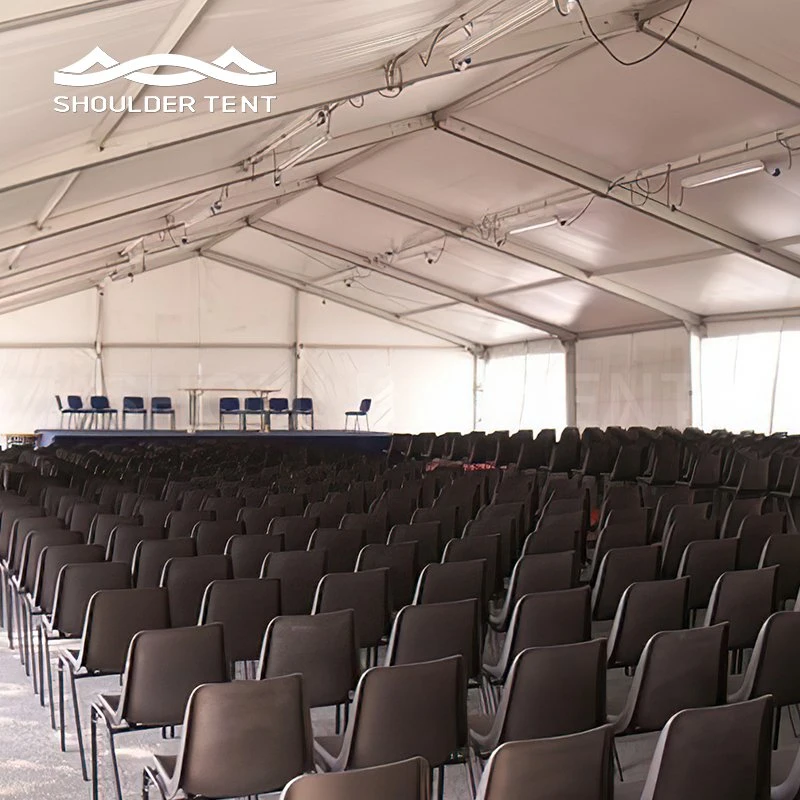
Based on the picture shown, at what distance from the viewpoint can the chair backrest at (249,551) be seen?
218 inches

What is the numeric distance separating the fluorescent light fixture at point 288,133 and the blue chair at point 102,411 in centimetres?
1206

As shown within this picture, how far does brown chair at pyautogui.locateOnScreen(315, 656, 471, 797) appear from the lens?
9.66ft

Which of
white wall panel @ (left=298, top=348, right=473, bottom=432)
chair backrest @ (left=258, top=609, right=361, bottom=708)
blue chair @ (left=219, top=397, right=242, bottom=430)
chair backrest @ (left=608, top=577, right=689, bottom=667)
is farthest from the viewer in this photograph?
white wall panel @ (left=298, top=348, right=473, bottom=432)

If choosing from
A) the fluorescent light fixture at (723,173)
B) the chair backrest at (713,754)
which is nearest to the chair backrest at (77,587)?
the chair backrest at (713,754)

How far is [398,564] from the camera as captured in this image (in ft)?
17.1

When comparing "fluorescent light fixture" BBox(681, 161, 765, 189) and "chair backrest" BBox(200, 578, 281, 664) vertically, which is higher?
"fluorescent light fixture" BBox(681, 161, 765, 189)

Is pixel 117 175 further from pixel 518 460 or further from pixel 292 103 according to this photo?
pixel 518 460

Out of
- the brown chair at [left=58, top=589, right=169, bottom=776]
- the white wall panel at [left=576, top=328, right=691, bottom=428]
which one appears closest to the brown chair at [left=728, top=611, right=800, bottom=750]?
the brown chair at [left=58, top=589, right=169, bottom=776]

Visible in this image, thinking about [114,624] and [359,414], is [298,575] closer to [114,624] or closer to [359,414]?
[114,624]

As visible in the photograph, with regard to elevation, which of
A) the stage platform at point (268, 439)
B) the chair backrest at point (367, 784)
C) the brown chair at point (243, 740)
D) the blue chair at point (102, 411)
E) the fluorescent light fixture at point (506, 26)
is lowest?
the brown chair at point (243, 740)

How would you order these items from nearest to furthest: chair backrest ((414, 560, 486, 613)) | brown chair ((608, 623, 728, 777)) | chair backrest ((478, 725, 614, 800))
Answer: chair backrest ((478, 725, 614, 800)), brown chair ((608, 623, 728, 777)), chair backrest ((414, 560, 486, 613))

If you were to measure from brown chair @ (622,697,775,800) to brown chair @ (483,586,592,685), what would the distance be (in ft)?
4.38

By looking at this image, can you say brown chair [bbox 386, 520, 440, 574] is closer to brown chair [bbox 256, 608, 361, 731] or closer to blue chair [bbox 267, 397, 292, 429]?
brown chair [bbox 256, 608, 361, 731]

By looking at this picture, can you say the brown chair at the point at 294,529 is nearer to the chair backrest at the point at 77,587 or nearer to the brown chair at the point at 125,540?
the brown chair at the point at 125,540
